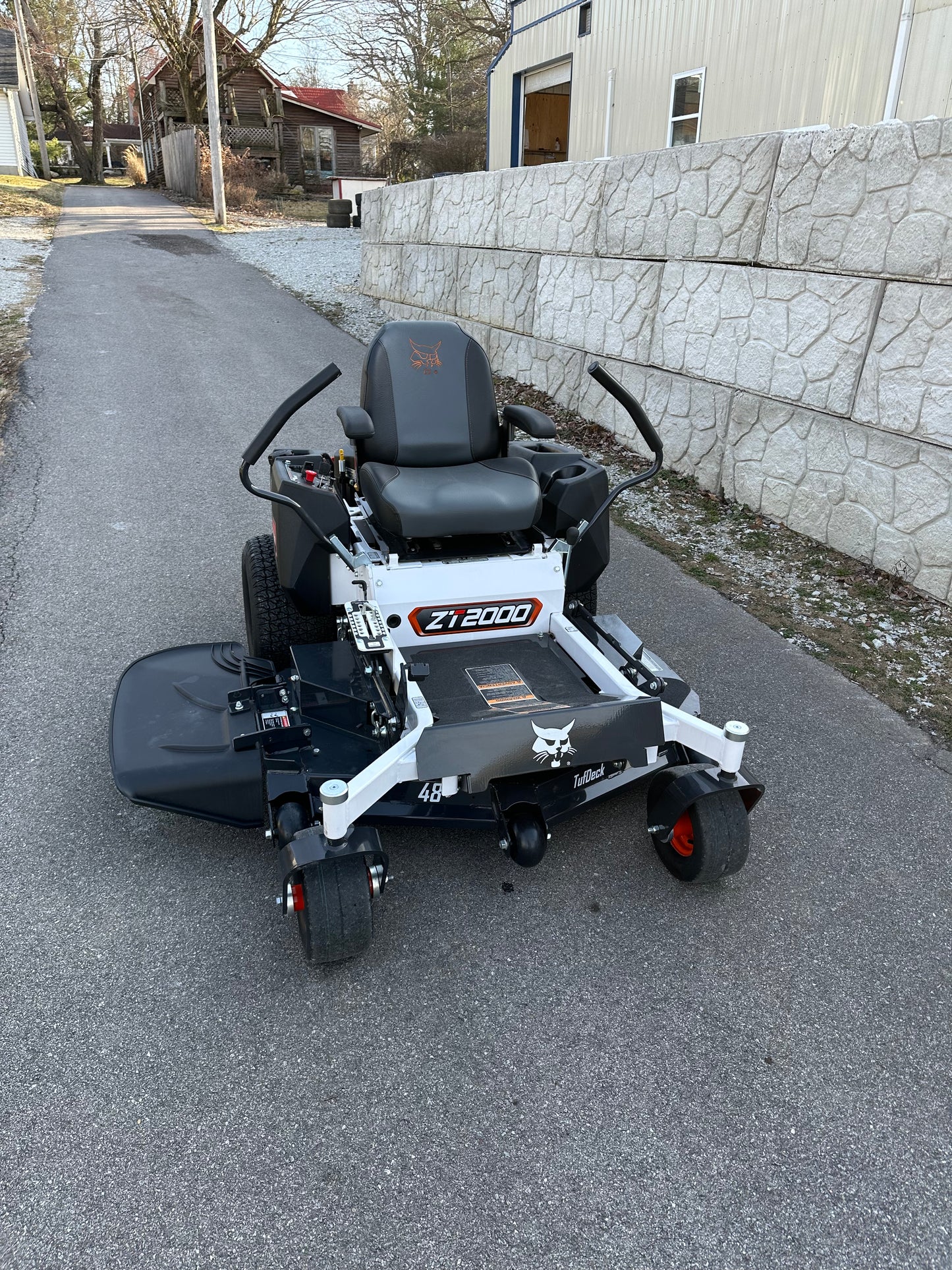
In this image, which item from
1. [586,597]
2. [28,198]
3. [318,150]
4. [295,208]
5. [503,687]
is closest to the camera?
[503,687]

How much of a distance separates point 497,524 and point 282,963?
1.60m

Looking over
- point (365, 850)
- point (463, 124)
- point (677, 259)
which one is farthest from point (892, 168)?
point (463, 124)

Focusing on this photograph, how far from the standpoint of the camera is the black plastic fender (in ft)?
8.95

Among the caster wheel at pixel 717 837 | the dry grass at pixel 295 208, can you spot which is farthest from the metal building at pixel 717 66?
the dry grass at pixel 295 208

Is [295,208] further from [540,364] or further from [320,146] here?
[540,364]

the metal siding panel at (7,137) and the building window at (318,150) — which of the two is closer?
the metal siding panel at (7,137)

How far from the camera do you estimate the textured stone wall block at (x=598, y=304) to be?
6785 millimetres

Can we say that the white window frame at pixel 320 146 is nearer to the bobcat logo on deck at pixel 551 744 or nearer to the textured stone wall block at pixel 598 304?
→ the textured stone wall block at pixel 598 304

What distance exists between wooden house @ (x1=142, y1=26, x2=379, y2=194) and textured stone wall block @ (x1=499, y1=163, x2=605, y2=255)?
27.2m

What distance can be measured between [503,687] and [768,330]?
3.71m

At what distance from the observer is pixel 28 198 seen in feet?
73.9

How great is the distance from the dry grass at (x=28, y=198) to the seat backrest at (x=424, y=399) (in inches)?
780

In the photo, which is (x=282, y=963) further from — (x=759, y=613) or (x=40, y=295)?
(x=40, y=295)

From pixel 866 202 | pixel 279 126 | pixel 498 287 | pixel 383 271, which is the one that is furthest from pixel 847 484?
pixel 279 126
